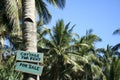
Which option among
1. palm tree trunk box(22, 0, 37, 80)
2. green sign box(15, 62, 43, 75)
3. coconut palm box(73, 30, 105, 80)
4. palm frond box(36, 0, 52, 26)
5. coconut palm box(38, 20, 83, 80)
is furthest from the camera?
coconut palm box(73, 30, 105, 80)

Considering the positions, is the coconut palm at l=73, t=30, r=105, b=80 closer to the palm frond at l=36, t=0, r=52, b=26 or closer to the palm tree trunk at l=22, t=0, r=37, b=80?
the palm frond at l=36, t=0, r=52, b=26

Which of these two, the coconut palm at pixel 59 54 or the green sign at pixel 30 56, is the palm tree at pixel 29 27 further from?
the coconut palm at pixel 59 54

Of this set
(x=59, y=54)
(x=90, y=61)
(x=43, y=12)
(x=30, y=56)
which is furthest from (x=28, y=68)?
(x=90, y=61)

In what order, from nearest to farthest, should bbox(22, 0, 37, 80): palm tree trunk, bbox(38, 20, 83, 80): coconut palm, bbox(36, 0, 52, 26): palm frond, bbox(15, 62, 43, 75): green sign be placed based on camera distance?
bbox(15, 62, 43, 75): green sign → bbox(22, 0, 37, 80): palm tree trunk → bbox(36, 0, 52, 26): palm frond → bbox(38, 20, 83, 80): coconut palm

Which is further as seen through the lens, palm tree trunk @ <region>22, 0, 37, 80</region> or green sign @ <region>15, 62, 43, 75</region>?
palm tree trunk @ <region>22, 0, 37, 80</region>

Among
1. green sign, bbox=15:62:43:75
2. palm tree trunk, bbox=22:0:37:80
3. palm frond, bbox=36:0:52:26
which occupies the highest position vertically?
palm frond, bbox=36:0:52:26

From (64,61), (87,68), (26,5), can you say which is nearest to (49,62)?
(64,61)

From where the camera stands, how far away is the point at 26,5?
8352 millimetres

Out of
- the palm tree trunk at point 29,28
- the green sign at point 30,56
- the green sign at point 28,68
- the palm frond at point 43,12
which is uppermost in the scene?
the palm frond at point 43,12

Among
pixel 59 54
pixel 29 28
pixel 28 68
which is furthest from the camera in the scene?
pixel 59 54

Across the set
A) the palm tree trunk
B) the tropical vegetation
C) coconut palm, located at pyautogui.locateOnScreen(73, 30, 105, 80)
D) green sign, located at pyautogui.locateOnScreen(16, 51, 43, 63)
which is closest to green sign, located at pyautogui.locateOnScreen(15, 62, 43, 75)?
green sign, located at pyautogui.locateOnScreen(16, 51, 43, 63)

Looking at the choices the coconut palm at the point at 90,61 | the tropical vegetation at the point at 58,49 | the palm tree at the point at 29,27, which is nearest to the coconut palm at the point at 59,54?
the tropical vegetation at the point at 58,49

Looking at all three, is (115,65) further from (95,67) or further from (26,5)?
(95,67)

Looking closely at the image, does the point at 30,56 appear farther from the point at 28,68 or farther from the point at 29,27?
the point at 29,27
